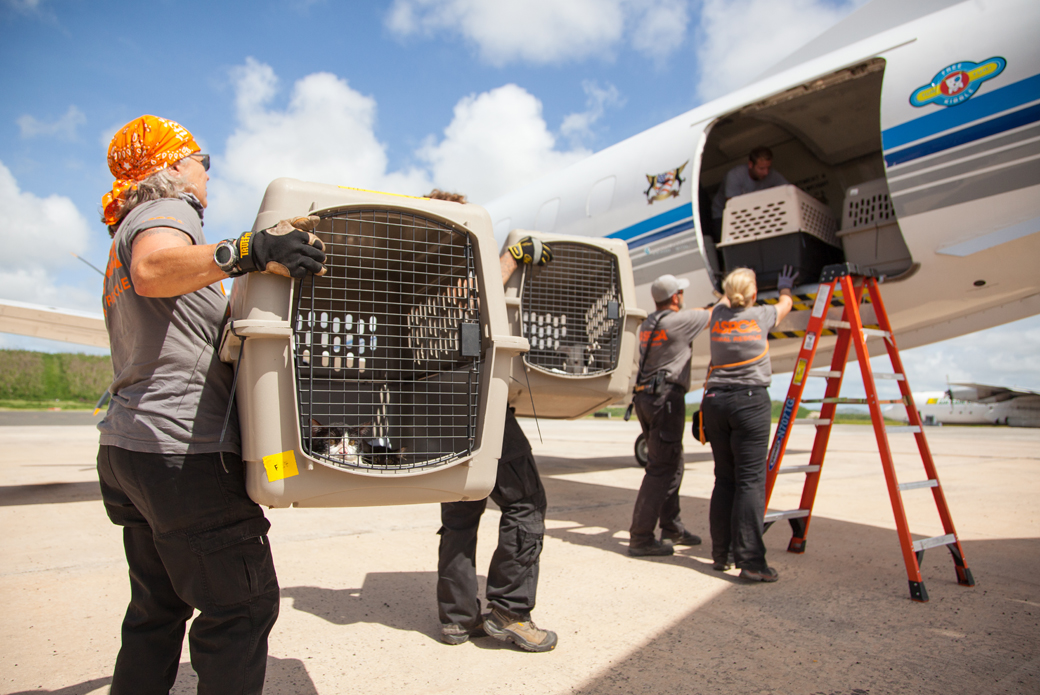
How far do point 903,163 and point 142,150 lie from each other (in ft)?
15.1

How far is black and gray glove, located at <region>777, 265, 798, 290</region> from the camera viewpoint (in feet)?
14.7

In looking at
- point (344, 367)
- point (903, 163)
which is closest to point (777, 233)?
point (903, 163)

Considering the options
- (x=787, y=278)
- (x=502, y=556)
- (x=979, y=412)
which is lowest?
(x=979, y=412)

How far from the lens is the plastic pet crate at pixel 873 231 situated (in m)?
4.98

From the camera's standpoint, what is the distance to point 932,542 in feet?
9.69

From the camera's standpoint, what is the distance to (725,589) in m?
2.96

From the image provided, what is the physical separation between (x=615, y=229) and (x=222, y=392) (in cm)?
536

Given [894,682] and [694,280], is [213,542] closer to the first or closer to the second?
[894,682]

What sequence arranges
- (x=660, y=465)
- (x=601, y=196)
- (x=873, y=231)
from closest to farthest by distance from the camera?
(x=660, y=465) → (x=873, y=231) → (x=601, y=196)

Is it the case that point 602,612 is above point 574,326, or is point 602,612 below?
below

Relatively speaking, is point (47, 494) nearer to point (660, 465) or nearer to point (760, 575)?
point (660, 465)

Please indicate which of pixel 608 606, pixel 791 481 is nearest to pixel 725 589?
pixel 608 606

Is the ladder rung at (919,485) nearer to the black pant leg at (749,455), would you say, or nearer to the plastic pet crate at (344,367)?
the black pant leg at (749,455)

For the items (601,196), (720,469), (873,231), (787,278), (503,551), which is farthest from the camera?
(601,196)
